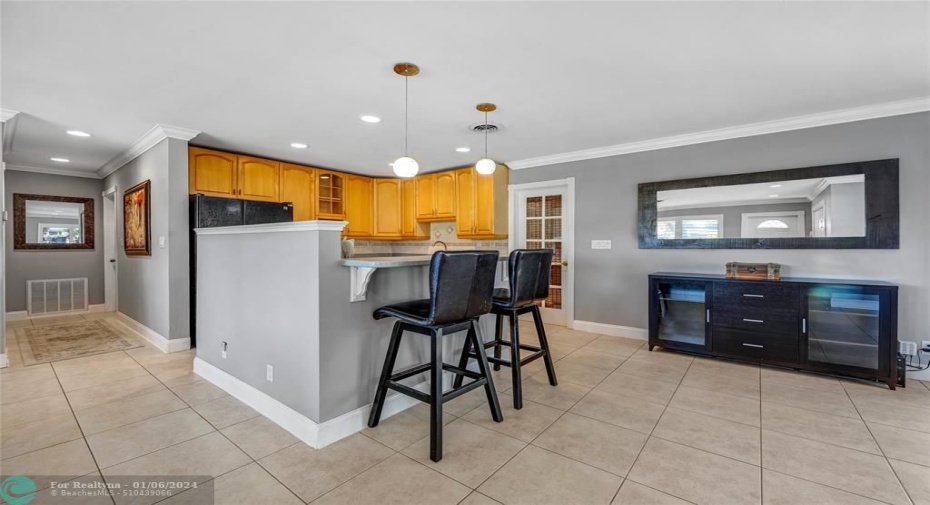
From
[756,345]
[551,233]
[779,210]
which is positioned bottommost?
[756,345]

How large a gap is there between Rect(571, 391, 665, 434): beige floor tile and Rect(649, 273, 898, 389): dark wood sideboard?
141 cm

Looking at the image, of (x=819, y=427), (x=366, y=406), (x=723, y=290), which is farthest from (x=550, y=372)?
(x=723, y=290)

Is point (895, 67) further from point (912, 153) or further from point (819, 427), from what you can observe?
point (819, 427)

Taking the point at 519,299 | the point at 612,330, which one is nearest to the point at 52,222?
the point at 519,299

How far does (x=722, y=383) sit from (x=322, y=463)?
9.42 feet

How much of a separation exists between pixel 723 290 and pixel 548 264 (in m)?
1.81

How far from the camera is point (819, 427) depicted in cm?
227

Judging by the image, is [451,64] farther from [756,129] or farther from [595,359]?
Answer: [756,129]

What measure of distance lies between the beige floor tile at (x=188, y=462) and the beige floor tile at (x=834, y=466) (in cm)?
260

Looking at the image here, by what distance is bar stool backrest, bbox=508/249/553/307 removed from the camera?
258cm

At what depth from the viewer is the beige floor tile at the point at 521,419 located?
2223mm

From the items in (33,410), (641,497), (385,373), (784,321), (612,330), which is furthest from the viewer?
(612,330)

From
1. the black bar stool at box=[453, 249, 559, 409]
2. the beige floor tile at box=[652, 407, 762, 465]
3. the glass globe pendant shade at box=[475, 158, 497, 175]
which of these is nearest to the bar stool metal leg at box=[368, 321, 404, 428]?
the black bar stool at box=[453, 249, 559, 409]

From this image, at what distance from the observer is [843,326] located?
307 centimetres
